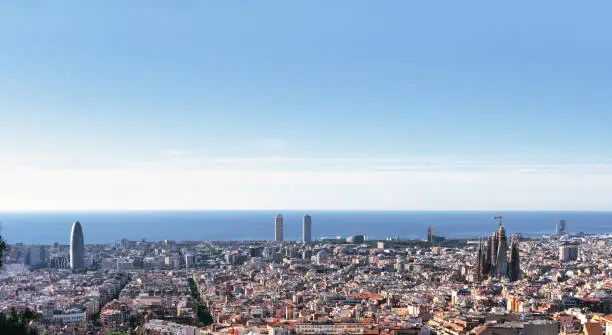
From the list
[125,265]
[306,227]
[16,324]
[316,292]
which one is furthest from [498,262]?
[306,227]

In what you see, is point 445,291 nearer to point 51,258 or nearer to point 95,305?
point 95,305

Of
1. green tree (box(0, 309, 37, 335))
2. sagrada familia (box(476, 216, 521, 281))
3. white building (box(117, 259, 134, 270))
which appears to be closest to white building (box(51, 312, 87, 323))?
green tree (box(0, 309, 37, 335))

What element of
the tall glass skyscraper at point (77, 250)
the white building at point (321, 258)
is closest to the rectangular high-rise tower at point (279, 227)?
the white building at point (321, 258)

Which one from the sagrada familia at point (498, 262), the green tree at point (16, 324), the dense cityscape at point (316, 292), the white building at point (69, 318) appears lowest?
the white building at point (69, 318)

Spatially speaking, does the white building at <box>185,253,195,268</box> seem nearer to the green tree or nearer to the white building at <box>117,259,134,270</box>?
the white building at <box>117,259,134,270</box>

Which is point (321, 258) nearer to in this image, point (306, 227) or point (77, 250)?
point (77, 250)

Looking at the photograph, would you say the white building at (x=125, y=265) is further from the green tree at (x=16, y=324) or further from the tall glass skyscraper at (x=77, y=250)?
the green tree at (x=16, y=324)

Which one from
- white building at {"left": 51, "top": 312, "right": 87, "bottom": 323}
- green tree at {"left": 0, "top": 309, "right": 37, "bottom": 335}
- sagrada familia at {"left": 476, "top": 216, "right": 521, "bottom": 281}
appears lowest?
white building at {"left": 51, "top": 312, "right": 87, "bottom": 323}

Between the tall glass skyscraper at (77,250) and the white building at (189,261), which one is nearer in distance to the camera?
the tall glass skyscraper at (77,250)

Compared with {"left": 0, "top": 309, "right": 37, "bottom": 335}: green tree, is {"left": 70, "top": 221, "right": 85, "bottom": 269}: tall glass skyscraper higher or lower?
lower
